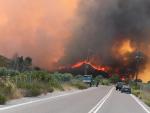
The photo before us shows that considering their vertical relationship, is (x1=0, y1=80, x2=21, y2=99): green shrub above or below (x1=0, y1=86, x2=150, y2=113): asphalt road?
above

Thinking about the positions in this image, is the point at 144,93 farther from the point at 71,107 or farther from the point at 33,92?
the point at 71,107

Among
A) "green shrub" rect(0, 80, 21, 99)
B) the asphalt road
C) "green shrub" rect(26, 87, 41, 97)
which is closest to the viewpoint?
the asphalt road

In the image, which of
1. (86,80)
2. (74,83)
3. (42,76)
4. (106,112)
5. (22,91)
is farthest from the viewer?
(86,80)

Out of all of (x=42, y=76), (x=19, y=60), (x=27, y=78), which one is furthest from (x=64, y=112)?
(x=19, y=60)

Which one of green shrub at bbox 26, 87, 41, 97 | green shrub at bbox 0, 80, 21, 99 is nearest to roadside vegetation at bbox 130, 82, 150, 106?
green shrub at bbox 26, 87, 41, 97

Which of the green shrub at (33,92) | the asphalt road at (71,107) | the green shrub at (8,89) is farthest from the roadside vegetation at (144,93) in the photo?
the green shrub at (8,89)

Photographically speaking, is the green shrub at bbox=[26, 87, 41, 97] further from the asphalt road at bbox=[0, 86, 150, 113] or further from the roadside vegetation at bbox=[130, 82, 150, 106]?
the roadside vegetation at bbox=[130, 82, 150, 106]

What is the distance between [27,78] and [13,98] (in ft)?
56.0

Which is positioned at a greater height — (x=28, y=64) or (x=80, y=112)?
(x=28, y=64)

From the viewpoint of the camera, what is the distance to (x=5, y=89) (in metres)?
38.0

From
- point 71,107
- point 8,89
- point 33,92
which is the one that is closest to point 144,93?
point 33,92

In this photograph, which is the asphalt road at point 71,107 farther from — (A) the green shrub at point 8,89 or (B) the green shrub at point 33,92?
(B) the green shrub at point 33,92

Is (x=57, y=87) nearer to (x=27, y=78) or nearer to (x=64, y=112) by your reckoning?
(x=27, y=78)

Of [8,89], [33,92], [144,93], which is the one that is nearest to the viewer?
[8,89]
